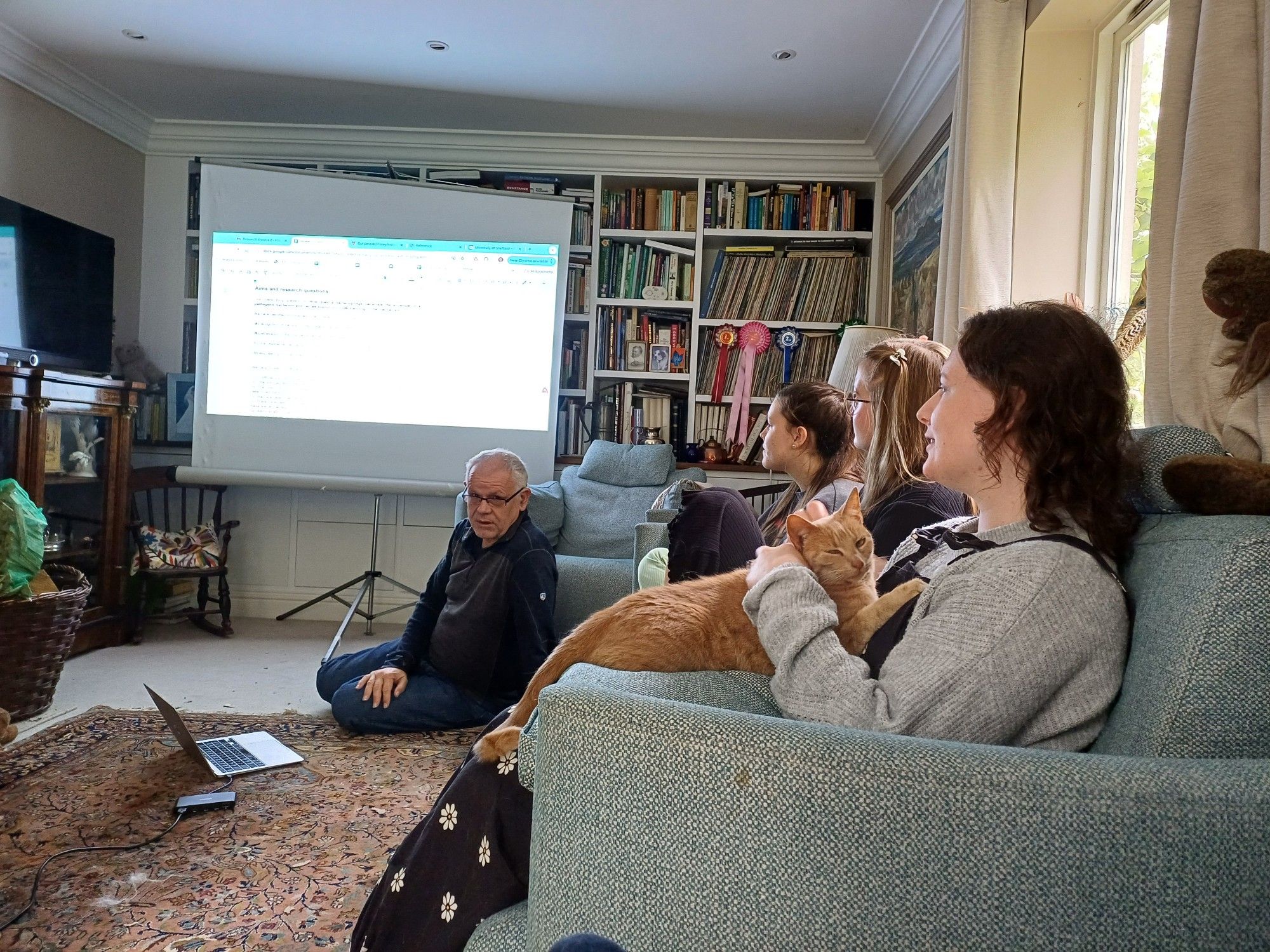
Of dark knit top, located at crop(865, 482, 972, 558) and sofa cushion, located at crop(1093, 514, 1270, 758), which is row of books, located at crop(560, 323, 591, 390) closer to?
dark knit top, located at crop(865, 482, 972, 558)

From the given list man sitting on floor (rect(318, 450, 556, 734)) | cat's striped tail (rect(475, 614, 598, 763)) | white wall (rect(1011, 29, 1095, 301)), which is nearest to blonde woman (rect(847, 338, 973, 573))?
cat's striped tail (rect(475, 614, 598, 763))

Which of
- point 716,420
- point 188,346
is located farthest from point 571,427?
point 188,346

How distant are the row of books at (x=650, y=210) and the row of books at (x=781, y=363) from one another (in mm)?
641

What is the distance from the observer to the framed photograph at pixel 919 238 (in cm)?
315

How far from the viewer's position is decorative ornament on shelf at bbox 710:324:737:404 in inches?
170

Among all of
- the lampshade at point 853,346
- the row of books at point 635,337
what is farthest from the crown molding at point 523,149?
the lampshade at point 853,346

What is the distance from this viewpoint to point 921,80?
328 centimetres

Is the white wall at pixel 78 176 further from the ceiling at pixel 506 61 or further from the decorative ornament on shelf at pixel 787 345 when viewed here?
the decorative ornament on shelf at pixel 787 345

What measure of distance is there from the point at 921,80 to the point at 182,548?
3.72m

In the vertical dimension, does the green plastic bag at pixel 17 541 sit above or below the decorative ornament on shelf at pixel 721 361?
below

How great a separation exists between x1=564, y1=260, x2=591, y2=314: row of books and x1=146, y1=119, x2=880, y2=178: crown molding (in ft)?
1.63

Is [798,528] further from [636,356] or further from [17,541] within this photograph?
[636,356]

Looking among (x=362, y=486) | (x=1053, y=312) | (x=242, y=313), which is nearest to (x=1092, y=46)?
(x=1053, y=312)

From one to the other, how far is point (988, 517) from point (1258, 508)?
0.28 metres
